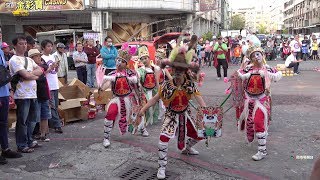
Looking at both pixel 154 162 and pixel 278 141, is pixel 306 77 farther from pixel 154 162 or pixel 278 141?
pixel 154 162

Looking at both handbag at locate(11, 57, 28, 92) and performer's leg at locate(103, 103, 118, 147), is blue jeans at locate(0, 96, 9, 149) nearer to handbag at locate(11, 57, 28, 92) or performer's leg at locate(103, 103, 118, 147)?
handbag at locate(11, 57, 28, 92)

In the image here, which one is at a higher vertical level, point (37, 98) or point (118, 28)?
point (118, 28)

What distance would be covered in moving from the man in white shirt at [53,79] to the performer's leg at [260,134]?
11.4 ft

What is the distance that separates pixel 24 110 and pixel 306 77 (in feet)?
41.9

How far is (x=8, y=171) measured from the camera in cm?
528

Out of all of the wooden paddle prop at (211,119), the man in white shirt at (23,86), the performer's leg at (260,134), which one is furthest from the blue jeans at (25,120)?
the performer's leg at (260,134)

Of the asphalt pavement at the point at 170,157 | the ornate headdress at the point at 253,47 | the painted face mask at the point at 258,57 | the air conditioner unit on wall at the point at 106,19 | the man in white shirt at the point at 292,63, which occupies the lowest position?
the asphalt pavement at the point at 170,157

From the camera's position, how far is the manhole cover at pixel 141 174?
5.08 meters

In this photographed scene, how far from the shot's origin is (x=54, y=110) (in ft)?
23.7

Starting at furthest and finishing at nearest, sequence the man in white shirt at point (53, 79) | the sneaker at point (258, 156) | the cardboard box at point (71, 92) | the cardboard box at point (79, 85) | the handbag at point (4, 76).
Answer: the cardboard box at point (79, 85) < the cardboard box at point (71, 92) < the man in white shirt at point (53, 79) < the sneaker at point (258, 156) < the handbag at point (4, 76)

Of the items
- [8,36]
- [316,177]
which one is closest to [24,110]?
[316,177]

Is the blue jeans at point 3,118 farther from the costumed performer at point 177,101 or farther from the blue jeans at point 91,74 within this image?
the blue jeans at point 91,74

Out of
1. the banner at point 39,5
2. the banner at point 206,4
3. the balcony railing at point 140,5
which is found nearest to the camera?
the banner at point 39,5

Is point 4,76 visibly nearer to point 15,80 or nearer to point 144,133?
point 15,80
